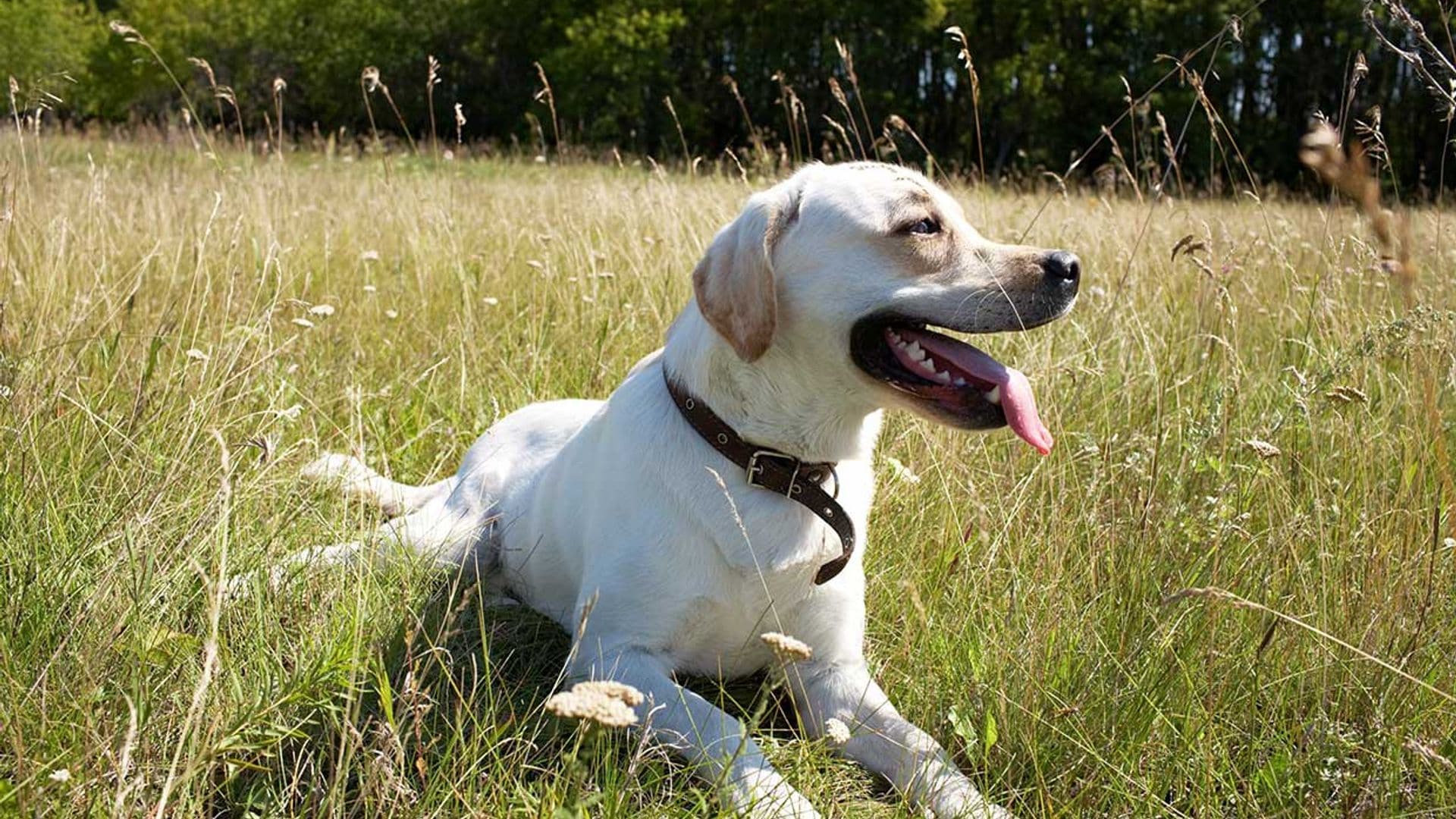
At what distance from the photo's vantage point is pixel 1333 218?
6324mm

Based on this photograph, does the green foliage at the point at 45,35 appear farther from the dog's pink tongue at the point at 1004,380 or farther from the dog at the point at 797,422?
the dog's pink tongue at the point at 1004,380

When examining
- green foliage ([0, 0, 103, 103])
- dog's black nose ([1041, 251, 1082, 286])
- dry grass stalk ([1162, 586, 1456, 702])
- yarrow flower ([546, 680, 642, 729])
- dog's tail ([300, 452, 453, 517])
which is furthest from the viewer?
green foliage ([0, 0, 103, 103])

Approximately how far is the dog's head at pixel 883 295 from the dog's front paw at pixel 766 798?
81cm

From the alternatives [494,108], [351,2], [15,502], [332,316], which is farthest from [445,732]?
[351,2]

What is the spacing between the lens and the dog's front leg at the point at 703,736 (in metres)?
2.06

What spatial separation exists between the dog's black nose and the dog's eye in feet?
0.80

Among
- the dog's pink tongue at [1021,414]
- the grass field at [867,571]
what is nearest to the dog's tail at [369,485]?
the grass field at [867,571]

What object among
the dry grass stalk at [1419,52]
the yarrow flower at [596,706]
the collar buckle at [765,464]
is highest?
the dry grass stalk at [1419,52]

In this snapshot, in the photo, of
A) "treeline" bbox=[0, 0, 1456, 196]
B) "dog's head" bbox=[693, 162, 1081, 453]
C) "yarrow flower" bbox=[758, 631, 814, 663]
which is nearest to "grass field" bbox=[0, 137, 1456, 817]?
"yarrow flower" bbox=[758, 631, 814, 663]

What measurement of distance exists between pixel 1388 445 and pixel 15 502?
323 centimetres

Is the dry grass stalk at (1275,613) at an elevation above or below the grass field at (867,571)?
above

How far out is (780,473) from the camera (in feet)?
8.36

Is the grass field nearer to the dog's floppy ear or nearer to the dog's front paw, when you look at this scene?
the dog's front paw

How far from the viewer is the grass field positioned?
200 cm
